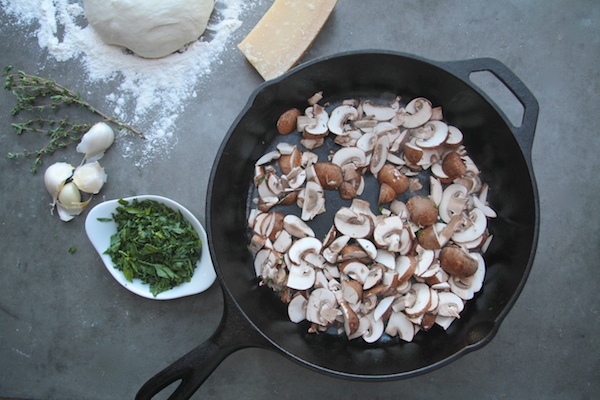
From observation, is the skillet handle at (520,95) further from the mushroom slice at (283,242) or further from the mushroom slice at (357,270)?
the mushroom slice at (283,242)

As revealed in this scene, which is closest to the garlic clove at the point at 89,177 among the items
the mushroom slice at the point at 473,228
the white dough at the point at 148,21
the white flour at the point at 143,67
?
the white flour at the point at 143,67

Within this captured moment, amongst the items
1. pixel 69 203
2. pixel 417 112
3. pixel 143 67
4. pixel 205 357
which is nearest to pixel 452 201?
pixel 417 112

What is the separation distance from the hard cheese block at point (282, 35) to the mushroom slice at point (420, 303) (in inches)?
38.5

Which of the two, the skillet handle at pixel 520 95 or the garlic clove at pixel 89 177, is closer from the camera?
the skillet handle at pixel 520 95

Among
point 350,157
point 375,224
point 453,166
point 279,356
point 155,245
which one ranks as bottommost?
point 279,356

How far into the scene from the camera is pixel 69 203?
6.26 ft

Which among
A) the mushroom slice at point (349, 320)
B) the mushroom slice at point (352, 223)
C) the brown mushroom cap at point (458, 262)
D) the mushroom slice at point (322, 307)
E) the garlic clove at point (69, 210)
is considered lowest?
the garlic clove at point (69, 210)

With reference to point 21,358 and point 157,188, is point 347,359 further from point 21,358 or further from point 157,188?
point 21,358

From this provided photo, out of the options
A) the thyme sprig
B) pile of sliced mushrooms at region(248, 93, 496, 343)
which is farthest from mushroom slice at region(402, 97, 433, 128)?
the thyme sprig

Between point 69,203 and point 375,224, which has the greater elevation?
point 375,224

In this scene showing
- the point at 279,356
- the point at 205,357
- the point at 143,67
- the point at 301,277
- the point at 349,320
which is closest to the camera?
the point at 205,357

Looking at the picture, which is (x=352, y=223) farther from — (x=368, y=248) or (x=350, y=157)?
(x=350, y=157)

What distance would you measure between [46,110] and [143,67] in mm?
452

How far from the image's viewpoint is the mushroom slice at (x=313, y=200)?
1.77 m
